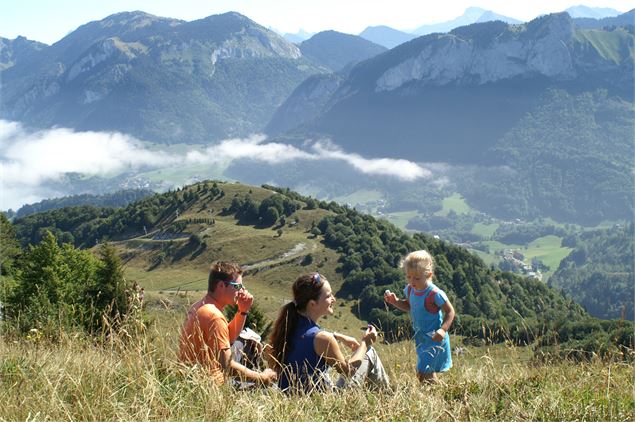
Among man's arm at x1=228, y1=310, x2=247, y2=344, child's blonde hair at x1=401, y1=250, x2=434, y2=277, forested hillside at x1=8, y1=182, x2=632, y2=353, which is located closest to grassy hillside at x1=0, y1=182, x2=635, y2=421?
man's arm at x1=228, y1=310, x2=247, y2=344

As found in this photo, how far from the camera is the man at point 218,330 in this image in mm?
6051

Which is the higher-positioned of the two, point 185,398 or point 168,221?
point 185,398

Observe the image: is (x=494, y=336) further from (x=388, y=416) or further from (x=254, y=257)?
(x=254, y=257)

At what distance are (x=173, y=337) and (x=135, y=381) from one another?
215 cm

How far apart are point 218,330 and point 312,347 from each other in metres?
1.07

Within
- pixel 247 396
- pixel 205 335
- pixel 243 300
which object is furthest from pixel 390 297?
pixel 247 396

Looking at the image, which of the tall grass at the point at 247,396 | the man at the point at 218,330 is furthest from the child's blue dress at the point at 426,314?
the man at the point at 218,330

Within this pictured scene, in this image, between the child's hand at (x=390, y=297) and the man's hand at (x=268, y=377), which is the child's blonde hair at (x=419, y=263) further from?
the man's hand at (x=268, y=377)

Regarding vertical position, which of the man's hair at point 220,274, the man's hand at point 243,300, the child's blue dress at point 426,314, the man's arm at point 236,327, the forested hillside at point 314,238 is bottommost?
the forested hillside at point 314,238

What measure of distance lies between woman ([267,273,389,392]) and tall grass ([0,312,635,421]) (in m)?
0.52

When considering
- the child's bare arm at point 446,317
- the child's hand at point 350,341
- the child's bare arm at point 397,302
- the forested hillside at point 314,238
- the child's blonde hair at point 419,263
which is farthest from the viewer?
the forested hillside at point 314,238

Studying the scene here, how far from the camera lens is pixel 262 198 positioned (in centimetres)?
13675

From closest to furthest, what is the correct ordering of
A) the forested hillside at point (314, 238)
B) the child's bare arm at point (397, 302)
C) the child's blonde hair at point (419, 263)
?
the child's blonde hair at point (419, 263) → the child's bare arm at point (397, 302) → the forested hillside at point (314, 238)

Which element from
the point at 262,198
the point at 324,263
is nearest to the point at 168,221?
the point at 262,198
